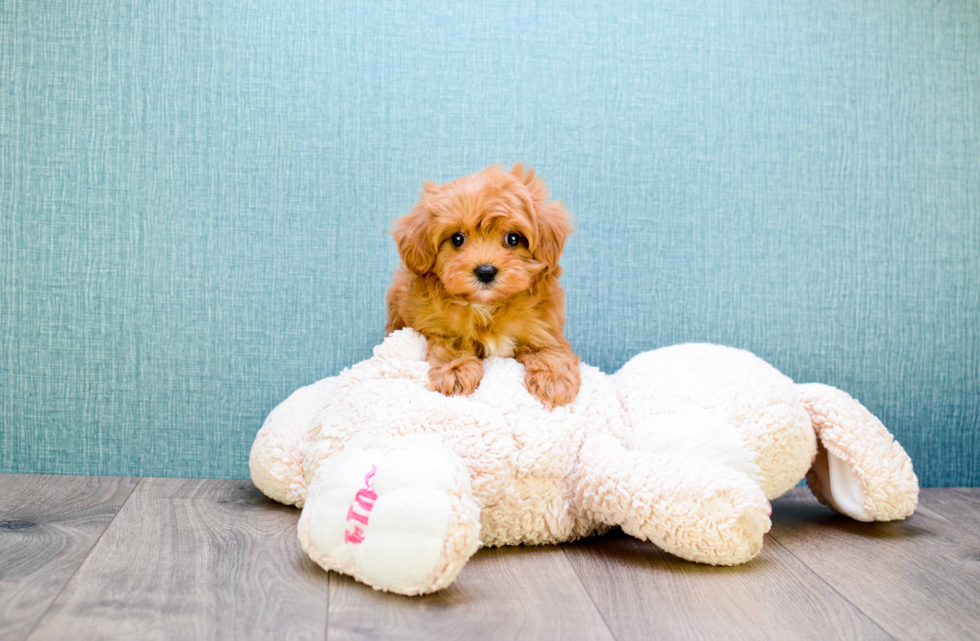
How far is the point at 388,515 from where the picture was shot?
1.18 metres

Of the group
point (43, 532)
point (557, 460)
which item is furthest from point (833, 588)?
point (43, 532)

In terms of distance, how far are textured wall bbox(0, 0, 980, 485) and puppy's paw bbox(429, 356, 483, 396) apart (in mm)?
555

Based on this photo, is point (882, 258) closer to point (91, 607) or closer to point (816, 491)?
point (816, 491)

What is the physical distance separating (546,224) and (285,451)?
2.62ft

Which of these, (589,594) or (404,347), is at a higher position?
(404,347)

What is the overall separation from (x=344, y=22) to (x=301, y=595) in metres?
1.50

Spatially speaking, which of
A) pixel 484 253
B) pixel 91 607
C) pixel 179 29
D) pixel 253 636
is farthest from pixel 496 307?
pixel 179 29

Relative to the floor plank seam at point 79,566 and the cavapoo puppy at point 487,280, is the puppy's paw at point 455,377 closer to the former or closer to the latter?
the cavapoo puppy at point 487,280

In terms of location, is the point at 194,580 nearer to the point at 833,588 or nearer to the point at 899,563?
the point at 833,588

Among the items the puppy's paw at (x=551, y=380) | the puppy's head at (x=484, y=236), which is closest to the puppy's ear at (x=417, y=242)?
the puppy's head at (x=484, y=236)

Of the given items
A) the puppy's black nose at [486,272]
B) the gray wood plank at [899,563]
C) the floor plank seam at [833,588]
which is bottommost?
the gray wood plank at [899,563]

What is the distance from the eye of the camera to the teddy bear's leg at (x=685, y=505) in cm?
134

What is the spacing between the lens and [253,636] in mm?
1084

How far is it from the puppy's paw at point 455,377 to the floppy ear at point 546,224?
27cm
